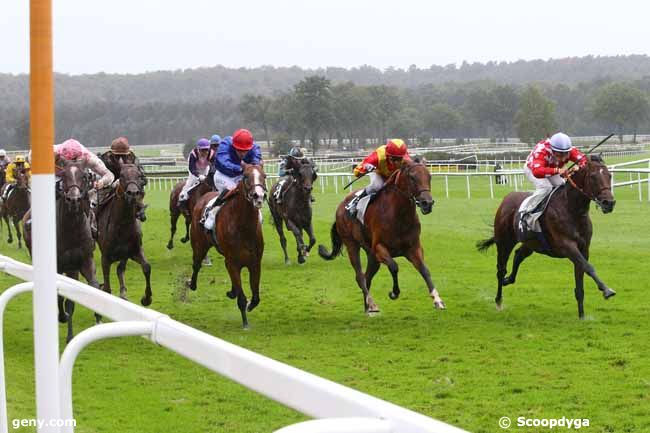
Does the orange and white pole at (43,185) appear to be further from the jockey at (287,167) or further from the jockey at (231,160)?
the jockey at (287,167)

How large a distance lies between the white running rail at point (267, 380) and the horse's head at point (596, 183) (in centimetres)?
535

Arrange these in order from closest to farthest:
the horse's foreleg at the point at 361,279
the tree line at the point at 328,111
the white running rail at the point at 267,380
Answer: the white running rail at the point at 267,380 → the horse's foreleg at the point at 361,279 → the tree line at the point at 328,111

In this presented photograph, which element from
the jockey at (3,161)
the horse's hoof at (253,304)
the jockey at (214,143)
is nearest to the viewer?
the horse's hoof at (253,304)

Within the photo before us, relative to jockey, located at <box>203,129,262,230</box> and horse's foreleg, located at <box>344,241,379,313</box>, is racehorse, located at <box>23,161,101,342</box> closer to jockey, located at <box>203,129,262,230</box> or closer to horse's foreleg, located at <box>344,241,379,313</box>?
jockey, located at <box>203,129,262,230</box>

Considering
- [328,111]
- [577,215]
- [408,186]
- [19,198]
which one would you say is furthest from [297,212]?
[328,111]

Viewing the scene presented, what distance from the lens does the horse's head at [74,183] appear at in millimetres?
7316

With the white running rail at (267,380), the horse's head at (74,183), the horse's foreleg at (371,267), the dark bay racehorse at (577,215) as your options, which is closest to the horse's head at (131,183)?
the horse's head at (74,183)

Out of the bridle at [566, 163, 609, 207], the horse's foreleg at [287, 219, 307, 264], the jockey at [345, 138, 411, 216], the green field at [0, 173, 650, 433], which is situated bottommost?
the green field at [0, 173, 650, 433]

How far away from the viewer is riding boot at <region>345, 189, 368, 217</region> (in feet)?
29.2

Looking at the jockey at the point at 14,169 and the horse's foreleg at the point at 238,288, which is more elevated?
the jockey at the point at 14,169

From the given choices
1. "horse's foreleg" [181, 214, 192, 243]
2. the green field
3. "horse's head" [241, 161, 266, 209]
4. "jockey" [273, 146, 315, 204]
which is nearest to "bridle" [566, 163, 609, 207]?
the green field

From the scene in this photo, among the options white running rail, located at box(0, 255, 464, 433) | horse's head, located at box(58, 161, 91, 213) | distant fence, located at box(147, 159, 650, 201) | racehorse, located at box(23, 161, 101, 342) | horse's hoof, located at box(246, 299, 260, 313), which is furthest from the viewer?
distant fence, located at box(147, 159, 650, 201)

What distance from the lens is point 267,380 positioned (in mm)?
1884

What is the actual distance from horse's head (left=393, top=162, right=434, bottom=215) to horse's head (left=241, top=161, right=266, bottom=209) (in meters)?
1.12
